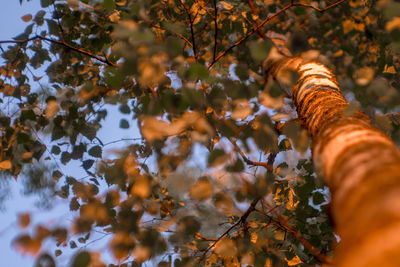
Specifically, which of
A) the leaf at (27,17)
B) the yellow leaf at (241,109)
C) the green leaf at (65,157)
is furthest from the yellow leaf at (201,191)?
the leaf at (27,17)

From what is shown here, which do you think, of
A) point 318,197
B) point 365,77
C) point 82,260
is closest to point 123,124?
point 82,260

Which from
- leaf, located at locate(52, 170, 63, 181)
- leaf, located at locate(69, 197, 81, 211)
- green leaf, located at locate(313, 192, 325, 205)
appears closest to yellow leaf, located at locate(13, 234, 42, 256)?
leaf, located at locate(69, 197, 81, 211)

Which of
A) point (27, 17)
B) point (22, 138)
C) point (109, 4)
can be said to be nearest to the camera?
point (109, 4)

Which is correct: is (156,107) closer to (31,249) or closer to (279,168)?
(31,249)

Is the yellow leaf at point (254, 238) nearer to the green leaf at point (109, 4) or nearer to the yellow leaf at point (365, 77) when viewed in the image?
→ the yellow leaf at point (365, 77)

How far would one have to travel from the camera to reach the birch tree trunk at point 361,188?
0.29 m

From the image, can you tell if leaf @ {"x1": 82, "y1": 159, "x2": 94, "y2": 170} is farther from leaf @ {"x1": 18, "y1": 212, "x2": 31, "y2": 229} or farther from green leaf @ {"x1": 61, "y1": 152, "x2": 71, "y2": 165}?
leaf @ {"x1": 18, "y1": 212, "x2": 31, "y2": 229}

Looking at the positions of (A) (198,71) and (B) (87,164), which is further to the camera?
(B) (87,164)

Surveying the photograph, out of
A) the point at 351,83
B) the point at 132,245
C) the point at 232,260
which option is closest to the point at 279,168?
the point at 232,260

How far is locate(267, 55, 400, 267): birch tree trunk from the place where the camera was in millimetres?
292

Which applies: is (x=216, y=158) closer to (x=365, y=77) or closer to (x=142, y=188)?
(x=142, y=188)

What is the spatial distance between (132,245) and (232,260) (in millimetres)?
601

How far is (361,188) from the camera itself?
0.35 metres

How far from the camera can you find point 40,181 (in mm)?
1622
